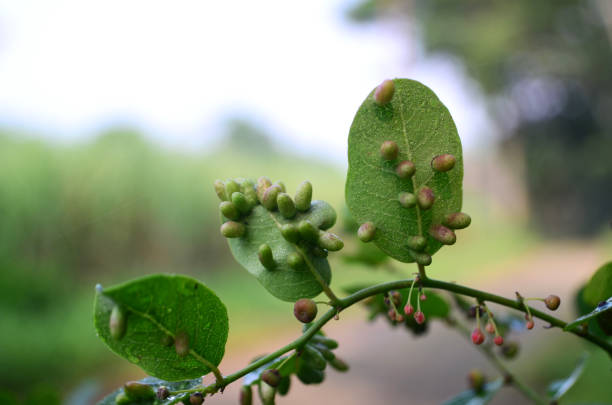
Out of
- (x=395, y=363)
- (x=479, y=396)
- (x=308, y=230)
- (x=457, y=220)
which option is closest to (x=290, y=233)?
(x=308, y=230)

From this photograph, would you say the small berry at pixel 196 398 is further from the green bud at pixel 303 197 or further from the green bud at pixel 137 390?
the green bud at pixel 303 197

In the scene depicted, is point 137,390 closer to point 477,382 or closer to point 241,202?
point 241,202

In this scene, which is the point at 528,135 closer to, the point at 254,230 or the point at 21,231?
the point at 21,231

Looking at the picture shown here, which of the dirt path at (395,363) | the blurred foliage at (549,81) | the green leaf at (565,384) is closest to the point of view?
the green leaf at (565,384)

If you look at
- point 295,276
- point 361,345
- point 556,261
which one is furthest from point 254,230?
point 556,261

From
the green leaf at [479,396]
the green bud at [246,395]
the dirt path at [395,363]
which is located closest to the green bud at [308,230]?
the green bud at [246,395]

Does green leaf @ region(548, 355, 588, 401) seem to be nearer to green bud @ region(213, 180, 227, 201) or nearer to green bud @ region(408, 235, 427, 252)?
green bud @ region(408, 235, 427, 252)

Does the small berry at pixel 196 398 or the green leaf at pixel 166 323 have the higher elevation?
the green leaf at pixel 166 323

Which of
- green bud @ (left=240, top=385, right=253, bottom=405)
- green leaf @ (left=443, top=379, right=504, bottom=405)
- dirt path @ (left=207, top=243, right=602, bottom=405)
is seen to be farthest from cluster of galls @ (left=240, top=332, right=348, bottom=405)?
dirt path @ (left=207, top=243, right=602, bottom=405)
